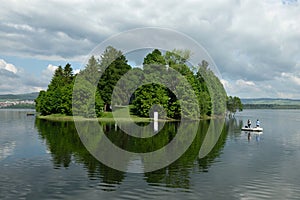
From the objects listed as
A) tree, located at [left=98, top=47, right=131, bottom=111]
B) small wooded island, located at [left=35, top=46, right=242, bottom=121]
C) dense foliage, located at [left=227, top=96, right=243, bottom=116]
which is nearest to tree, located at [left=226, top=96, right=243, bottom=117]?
dense foliage, located at [left=227, top=96, right=243, bottom=116]

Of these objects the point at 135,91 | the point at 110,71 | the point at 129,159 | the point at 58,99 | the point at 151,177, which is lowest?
the point at 151,177

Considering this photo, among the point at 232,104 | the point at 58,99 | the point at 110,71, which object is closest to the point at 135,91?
the point at 110,71

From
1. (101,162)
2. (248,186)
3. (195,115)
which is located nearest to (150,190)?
(248,186)

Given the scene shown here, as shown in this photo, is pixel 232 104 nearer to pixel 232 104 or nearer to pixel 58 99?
pixel 232 104

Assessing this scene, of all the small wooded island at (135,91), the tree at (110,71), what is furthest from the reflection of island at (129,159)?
the tree at (110,71)

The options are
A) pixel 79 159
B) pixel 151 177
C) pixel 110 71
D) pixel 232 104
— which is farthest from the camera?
pixel 232 104

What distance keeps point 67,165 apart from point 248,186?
1810 cm

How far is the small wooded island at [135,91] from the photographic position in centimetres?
10869

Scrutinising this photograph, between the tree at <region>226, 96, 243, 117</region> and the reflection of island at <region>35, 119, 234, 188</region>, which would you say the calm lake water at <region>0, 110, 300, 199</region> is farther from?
the tree at <region>226, 96, 243, 117</region>

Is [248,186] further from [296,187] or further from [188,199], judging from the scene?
[188,199]

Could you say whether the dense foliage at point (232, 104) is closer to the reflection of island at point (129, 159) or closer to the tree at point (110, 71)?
the tree at point (110, 71)

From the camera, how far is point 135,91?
4619 inches

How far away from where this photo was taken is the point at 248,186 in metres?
27.9

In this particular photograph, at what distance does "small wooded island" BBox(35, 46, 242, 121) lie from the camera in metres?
109
